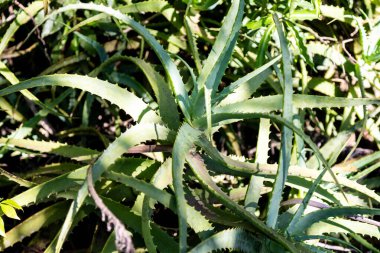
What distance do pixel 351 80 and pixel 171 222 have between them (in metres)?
0.63

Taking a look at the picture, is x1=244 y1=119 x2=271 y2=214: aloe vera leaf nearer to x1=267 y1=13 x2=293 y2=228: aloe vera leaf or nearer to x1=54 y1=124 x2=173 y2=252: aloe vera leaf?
x1=267 y1=13 x2=293 y2=228: aloe vera leaf

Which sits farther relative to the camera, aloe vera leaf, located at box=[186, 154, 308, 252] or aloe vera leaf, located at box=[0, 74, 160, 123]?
aloe vera leaf, located at box=[0, 74, 160, 123]

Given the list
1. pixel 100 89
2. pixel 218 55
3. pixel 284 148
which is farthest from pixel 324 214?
pixel 100 89

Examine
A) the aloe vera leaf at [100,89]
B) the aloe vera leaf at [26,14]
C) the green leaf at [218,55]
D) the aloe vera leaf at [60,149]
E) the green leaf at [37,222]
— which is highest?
the aloe vera leaf at [26,14]

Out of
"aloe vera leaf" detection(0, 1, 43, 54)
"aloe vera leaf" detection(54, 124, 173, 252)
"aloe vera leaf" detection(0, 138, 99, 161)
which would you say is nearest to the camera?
"aloe vera leaf" detection(54, 124, 173, 252)

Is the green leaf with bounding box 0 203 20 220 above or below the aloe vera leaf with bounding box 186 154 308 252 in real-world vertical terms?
below

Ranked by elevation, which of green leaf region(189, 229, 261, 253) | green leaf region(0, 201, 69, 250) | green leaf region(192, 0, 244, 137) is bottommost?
green leaf region(0, 201, 69, 250)

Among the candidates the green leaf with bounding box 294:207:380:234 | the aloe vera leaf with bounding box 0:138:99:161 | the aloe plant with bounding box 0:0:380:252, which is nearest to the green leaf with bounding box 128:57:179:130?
the aloe plant with bounding box 0:0:380:252

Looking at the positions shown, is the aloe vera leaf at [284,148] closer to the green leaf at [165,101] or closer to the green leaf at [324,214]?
the green leaf at [324,214]

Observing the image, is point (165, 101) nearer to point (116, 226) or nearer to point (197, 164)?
point (197, 164)

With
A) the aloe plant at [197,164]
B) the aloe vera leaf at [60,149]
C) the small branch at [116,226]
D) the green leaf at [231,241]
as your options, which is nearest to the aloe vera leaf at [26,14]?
the aloe plant at [197,164]

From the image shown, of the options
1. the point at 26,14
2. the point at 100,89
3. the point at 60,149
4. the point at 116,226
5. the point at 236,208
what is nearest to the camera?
the point at 116,226

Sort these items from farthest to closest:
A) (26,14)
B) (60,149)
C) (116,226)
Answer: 1. (26,14)
2. (60,149)
3. (116,226)

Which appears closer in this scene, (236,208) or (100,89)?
(236,208)
